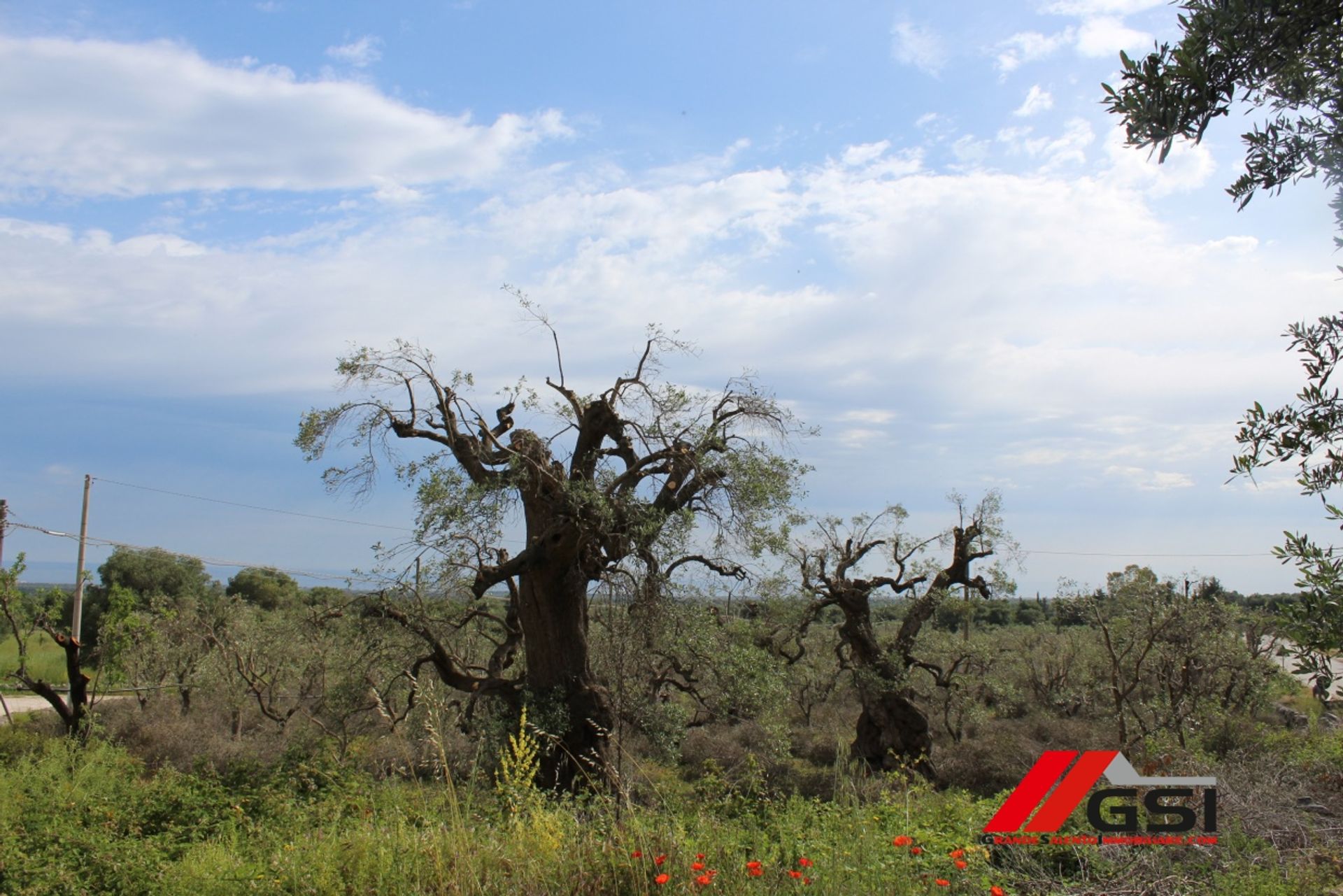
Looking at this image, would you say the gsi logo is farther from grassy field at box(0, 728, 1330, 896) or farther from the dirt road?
the dirt road

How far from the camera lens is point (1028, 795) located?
17.7 ft

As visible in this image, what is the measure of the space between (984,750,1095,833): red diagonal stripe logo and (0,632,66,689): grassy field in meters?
24.2

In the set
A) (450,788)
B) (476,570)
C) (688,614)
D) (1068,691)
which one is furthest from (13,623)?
(1068,691)

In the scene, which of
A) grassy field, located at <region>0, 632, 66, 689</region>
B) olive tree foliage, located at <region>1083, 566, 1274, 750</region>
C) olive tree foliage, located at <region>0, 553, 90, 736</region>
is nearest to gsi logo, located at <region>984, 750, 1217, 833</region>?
olive tree foliage, located at <region>1083, 566, 1274, 750</region>

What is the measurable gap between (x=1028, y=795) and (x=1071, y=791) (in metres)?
0.68

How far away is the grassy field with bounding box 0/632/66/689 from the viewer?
79.7ft

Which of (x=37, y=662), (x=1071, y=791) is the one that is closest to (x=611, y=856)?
(x=1071, y=791)

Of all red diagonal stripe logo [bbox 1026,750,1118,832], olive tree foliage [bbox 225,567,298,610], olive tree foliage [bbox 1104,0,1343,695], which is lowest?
olive tree foliage [bbox 225,567,298,610]

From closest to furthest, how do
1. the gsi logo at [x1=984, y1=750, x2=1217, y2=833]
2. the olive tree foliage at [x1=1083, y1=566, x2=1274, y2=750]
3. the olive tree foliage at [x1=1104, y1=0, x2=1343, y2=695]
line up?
the olive tree foliage at [x1=1104, y1=0, x2=1343, y2=695] → the gsi logo at [x1=984, y1=750, x2=1217, y2=833] → the olive tree foliage at [x1=1083, y1=566, x2=1274, y2=750]

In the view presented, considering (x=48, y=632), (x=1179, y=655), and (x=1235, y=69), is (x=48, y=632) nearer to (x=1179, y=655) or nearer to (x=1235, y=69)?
(x=1235, y=69)

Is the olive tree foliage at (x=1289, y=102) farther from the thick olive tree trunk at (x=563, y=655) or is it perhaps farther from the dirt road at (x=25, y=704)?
the dirt road at (x=25, y=704)

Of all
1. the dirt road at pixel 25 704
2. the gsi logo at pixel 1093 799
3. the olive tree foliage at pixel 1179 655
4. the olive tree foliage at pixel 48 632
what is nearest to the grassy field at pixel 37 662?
the dirt road at pixel 25 704

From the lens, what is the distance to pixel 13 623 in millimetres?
14992

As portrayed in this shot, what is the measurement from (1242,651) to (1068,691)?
4911mm
